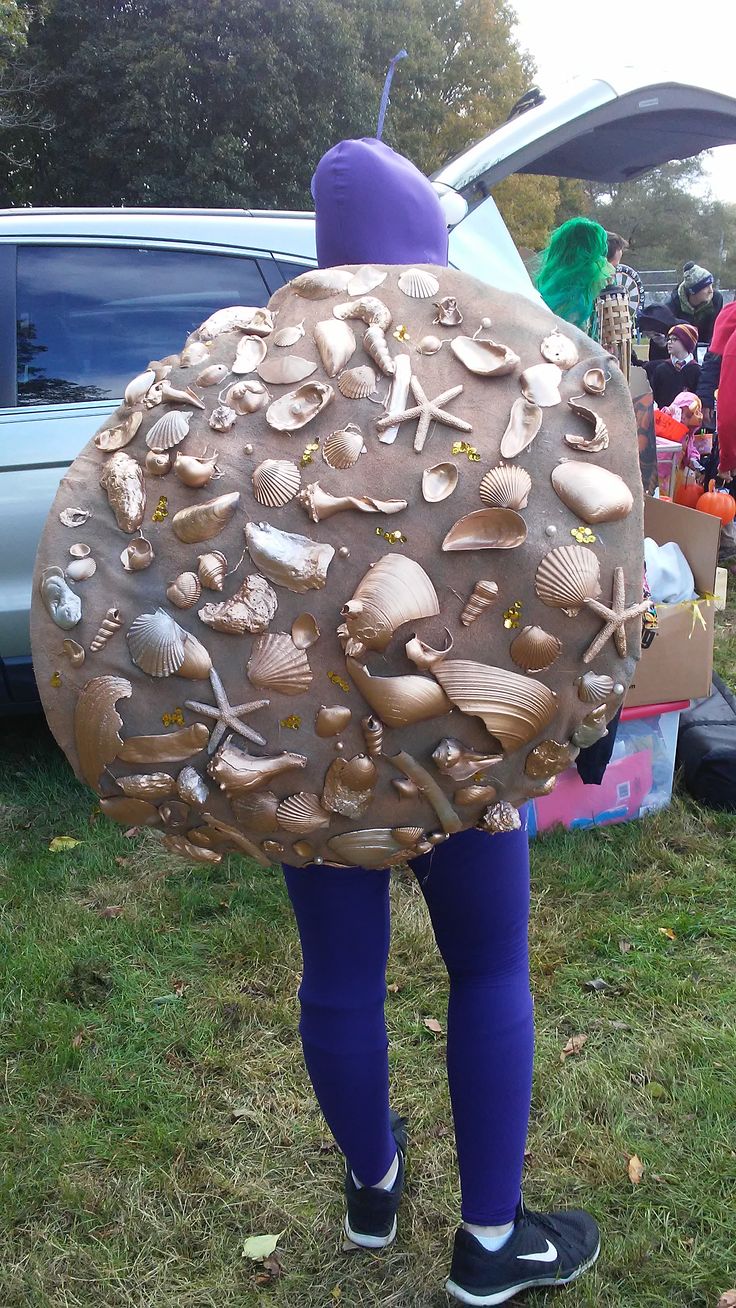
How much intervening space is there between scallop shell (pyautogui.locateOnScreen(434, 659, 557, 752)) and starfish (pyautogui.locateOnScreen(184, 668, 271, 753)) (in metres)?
0.19

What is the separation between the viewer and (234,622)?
0.90 metres

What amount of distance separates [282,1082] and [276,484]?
1.50 m

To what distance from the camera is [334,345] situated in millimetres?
945

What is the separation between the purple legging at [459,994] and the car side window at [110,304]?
2.23 m

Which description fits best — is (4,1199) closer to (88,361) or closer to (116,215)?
(88,361)

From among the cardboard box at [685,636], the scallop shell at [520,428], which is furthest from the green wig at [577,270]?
the scallop shell at [520,428]

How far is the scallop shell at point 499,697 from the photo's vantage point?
0.91 m

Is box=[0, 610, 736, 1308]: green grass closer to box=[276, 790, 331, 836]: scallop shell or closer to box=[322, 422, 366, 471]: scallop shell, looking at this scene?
box=[276, 790, 331, 836]: scallop shell

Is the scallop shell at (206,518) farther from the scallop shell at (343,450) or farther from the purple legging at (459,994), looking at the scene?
the purple legging at (459,994)

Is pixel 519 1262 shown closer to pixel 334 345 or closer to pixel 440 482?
pixel 440 482

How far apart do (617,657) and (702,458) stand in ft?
16.4

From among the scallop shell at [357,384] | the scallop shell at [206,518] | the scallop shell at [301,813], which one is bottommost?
the scallop shell at [301,813]

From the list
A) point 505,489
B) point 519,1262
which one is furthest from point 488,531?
point 519,1262

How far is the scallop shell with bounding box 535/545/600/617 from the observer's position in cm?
91
